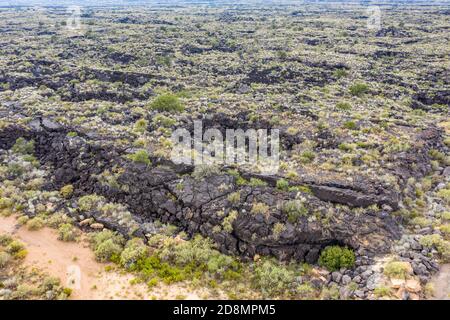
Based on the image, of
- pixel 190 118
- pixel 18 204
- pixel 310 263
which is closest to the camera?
pixel 310 263

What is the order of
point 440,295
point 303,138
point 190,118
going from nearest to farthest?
1. point 440,295
2. point 303,138
3. point 190,118

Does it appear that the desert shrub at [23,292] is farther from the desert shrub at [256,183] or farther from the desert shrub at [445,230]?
the desert shrub at [445,230]

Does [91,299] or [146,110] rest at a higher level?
[146,110]

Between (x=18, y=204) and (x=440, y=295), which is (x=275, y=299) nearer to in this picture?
(x=440, y=295)

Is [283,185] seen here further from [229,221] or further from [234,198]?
[229,221]

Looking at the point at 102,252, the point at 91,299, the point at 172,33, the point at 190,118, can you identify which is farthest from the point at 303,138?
the point at 172,33

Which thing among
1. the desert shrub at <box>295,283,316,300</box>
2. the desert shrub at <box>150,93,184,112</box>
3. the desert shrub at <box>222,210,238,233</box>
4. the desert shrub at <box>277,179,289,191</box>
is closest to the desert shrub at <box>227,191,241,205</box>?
the desert shrub at <box>222,210,238,233</box>
